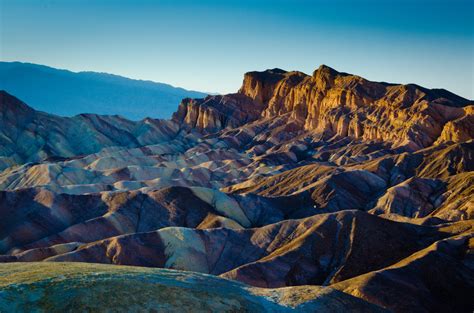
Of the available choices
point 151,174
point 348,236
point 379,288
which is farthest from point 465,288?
point 151,174

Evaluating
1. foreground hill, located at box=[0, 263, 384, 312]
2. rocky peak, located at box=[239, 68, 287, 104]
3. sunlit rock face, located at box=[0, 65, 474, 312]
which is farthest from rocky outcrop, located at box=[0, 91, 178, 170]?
foreground hill, located at box=[0, 263, 384, 312]

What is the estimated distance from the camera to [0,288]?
23.7 m

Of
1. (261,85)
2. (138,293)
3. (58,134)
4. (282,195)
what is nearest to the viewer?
(138,293)

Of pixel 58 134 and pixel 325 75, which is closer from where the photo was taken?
pixel 58 134

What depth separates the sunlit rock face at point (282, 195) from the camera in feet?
167

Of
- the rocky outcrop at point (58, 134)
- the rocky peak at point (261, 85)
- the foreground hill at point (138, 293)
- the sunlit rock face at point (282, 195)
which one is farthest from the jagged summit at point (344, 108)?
the foreground hill at point (138, 293)

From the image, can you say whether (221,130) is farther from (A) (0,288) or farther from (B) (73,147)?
(A) (0,288)

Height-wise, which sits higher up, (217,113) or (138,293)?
(217,113)

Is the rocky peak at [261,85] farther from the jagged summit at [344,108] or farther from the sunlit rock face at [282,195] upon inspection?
the sunlit rock face at [282,195]

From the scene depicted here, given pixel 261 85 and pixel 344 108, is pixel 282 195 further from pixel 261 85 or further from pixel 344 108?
pixel 261 85

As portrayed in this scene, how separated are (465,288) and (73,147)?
132m

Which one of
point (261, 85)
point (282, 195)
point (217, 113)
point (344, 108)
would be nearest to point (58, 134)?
point (217, 113)

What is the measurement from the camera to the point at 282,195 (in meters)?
88.8

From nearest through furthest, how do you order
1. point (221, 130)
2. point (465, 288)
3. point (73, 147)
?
point (465, 288), point (73, 147), point (221, 130)
